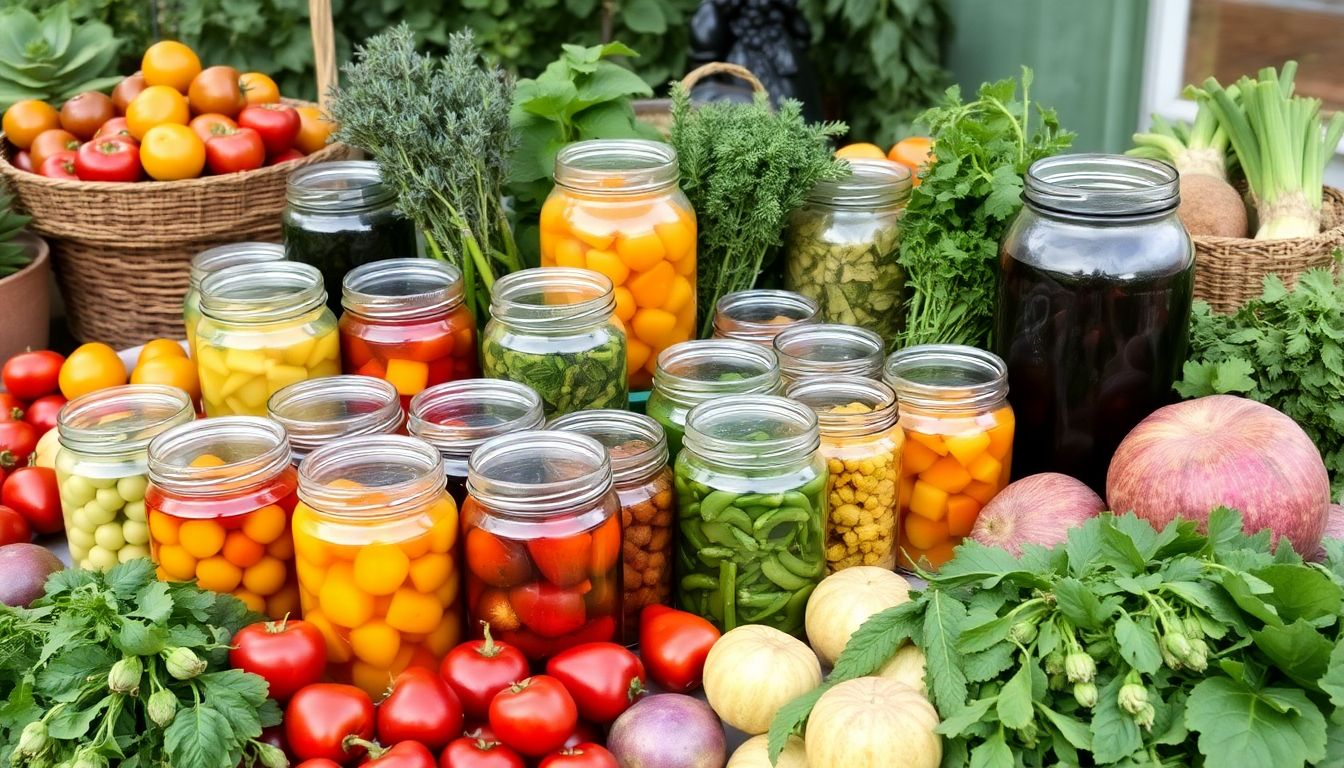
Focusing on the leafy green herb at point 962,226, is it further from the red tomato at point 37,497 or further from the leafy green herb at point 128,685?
the red tomato at point 37,497

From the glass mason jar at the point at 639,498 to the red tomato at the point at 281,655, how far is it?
43 cm

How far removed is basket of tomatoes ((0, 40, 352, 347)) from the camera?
9.47 feet

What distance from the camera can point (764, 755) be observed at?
61.7 inches

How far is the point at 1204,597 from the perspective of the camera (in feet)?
4.88

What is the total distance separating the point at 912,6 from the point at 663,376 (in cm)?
337

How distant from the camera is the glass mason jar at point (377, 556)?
1633 millimetres

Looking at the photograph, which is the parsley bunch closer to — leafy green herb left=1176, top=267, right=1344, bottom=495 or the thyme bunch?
leafy green herb left=1176, top=267, right=1344, bottom=495

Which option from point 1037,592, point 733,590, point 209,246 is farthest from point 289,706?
point 209,246

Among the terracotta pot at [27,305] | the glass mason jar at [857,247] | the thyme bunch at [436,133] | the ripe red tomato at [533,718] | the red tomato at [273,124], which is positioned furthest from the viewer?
the red tomato at [273,124]

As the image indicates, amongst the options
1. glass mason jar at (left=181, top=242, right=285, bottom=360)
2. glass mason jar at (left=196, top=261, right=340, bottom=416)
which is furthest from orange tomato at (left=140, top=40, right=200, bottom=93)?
glass mason jar at (left=196, top=261, right=340, bottom=416)

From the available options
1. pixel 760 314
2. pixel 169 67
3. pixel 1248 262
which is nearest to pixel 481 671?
pixel 760 314

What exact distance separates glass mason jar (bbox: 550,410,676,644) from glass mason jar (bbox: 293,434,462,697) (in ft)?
0.80

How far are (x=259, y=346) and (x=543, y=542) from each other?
0.72m

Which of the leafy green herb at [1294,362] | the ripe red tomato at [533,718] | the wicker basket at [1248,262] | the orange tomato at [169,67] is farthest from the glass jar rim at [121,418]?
the wicker basket at [1248,262]
